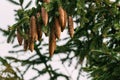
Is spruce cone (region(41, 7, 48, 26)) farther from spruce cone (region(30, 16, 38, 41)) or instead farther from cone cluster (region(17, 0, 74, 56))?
spruce cone (region(30, 16, 38, 41))

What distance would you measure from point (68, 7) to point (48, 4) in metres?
0.51

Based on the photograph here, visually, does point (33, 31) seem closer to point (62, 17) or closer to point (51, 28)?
point (51, 28)

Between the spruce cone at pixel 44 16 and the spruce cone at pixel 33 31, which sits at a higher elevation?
the spruce cone at pixel 44 16

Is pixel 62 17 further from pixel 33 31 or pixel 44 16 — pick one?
pixel 33 31

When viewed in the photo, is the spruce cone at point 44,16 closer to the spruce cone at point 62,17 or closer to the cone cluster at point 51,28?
the cone cluster at point 51,28

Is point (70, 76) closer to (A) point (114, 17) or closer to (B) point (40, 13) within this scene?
(A) point (114, 17)

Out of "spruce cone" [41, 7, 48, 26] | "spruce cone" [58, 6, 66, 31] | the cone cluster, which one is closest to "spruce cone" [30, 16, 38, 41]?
the cone cluster

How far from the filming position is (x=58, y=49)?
6.90m

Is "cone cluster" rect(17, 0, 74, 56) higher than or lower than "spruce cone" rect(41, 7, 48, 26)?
lower

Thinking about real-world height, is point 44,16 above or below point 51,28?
above

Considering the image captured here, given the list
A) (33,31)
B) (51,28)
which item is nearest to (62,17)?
(51,28)

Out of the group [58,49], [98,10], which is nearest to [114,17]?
[98,10]

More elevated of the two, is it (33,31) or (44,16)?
(44,16)

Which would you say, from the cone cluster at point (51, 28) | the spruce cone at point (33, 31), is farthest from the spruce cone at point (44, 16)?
the spruce cone at point (33, 31)
